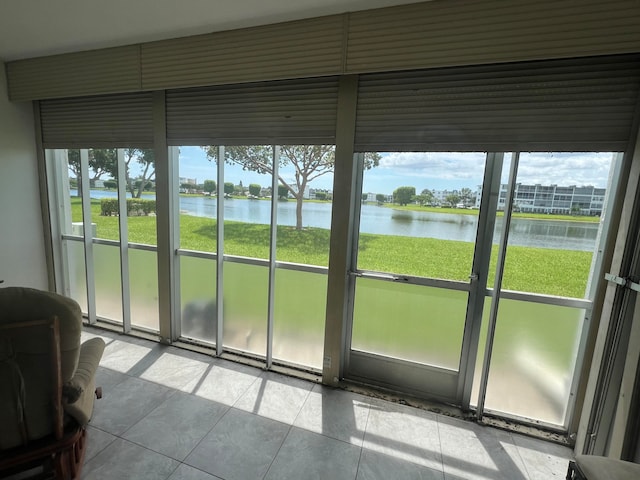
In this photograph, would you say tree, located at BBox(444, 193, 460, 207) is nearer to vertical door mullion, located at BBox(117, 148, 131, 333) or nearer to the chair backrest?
the chair backrest

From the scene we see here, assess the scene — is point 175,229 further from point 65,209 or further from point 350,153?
point 350,153

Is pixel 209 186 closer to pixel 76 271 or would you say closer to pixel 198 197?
pixel 198 197

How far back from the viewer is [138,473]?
152 centimetres

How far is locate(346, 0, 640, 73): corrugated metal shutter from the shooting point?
55.3 inches

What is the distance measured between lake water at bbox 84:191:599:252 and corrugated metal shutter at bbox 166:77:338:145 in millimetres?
543

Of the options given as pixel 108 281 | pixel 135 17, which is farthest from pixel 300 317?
pixel 135 17

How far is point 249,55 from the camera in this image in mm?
1996

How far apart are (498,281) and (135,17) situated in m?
3.18

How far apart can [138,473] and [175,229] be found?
75.5 inches

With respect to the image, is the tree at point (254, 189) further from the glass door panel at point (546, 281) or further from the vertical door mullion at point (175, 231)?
the glass door panel at point (546, 281)

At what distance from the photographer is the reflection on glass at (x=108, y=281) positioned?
3.07m

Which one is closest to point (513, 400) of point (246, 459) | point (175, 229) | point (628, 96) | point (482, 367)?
point (482, 367)

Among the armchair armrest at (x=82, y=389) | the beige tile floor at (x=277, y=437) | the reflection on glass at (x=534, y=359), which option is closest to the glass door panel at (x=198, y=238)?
the beige tile floor at (x=277, y=437)

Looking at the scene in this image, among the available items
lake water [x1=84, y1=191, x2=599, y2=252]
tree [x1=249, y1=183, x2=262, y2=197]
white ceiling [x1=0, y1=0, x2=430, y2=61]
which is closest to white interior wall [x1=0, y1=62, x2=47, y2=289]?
white ceiling [x1=0, y1=0, x2=430, y2=61]
